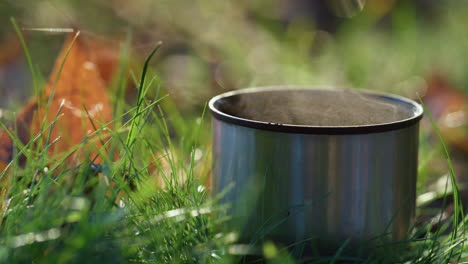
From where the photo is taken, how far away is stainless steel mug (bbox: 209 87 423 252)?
2.03 feet

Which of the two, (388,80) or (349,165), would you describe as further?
(388,80)

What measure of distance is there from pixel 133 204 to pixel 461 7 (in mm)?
2179

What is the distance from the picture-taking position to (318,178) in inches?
24.6

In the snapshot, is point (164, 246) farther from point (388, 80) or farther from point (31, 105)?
point (388, 80)

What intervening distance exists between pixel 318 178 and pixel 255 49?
1.35m

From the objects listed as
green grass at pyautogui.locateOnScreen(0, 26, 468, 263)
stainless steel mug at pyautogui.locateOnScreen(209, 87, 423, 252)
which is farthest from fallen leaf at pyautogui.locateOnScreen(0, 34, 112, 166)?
stainless steel mug at pyautogui.locateOnScreen(209, 87, 423, 252)

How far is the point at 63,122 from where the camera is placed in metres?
0.84

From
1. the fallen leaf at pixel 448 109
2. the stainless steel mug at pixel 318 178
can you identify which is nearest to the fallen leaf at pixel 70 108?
the stainless steel mug at pixel 318 178

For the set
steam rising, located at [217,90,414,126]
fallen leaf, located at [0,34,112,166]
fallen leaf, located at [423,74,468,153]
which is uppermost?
steam rising, located at [217,90,414,126]

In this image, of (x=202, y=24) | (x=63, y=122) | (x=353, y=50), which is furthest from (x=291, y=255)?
(x=202, y=24)

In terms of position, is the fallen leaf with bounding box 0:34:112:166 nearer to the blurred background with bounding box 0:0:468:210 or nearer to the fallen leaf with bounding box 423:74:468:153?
the blurred background with bounding box 0:0:468:210

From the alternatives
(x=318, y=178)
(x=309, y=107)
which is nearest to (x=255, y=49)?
(x=309, y=107)

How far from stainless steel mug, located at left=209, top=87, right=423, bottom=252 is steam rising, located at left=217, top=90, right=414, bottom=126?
116 millimetres

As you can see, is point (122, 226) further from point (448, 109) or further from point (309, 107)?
point (448, 109)
